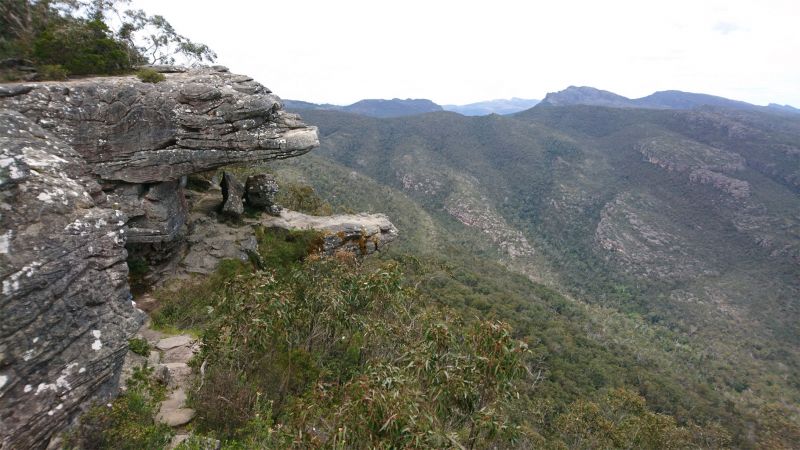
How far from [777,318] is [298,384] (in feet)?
441

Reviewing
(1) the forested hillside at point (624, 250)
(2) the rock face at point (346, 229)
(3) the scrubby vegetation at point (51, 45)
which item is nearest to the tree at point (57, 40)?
(3) the scrubby vegetation at point (51, 45)

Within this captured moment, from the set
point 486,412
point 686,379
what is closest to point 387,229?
point 486,412

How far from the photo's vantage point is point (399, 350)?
1552 centimetres

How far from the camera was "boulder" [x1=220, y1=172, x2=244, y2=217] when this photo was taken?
23.1 metres

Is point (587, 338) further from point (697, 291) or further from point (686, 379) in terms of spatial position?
point (697, 291)

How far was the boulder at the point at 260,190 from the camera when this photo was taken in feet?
81.5

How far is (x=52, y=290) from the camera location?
772cm

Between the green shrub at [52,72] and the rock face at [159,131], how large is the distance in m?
2.57

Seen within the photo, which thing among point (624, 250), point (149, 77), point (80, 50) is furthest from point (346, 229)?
point (624, 250)

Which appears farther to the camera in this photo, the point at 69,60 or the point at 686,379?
the point at 686,379

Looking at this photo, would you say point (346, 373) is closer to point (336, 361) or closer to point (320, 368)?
point (336, 361)

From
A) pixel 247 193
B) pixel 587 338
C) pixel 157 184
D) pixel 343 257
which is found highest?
pixel 157 184

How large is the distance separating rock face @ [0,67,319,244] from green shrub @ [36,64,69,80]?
2565 millimetres

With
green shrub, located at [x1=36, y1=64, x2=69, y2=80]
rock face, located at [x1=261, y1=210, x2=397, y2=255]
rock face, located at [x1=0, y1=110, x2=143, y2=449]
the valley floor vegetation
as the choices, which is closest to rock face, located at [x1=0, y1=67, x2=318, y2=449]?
rock face, located at [x1=0, y1=110, x2=143, y2=449]
